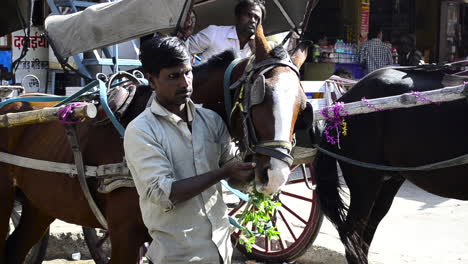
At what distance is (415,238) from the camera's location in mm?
5820

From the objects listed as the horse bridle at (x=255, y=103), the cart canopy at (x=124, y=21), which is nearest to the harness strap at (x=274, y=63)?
the horse bridle at (x=255, y=103)

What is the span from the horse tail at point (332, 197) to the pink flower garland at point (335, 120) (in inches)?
8.3

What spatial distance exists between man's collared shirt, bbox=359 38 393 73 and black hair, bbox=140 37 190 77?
27.2ft

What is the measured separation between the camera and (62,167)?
3338mm

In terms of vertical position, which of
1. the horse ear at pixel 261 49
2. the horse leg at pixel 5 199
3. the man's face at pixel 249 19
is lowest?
the horse leg at pixel 5 199

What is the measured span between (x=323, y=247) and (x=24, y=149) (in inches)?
108

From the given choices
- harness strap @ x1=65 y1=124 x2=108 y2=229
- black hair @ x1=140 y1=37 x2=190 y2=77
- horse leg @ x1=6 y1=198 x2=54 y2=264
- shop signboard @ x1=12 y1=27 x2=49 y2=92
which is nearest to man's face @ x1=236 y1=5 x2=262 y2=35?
black hair @ x1=140 y1=37 x2=190 y2=77

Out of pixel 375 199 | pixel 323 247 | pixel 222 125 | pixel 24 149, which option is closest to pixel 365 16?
pixel 323 247

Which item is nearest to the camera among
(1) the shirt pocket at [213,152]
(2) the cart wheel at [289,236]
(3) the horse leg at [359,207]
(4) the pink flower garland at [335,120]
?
(1) the shirt pocket at [213,152]

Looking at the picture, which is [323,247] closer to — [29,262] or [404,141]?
[404,141]

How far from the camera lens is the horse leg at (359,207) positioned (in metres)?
4.06

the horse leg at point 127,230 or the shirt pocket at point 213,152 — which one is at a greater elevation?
the shirt pocket at point 213,152

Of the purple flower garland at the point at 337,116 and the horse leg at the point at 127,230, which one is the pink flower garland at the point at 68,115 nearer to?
the horse leg at the point at 127,230

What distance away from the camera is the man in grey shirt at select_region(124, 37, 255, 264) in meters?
2.19
